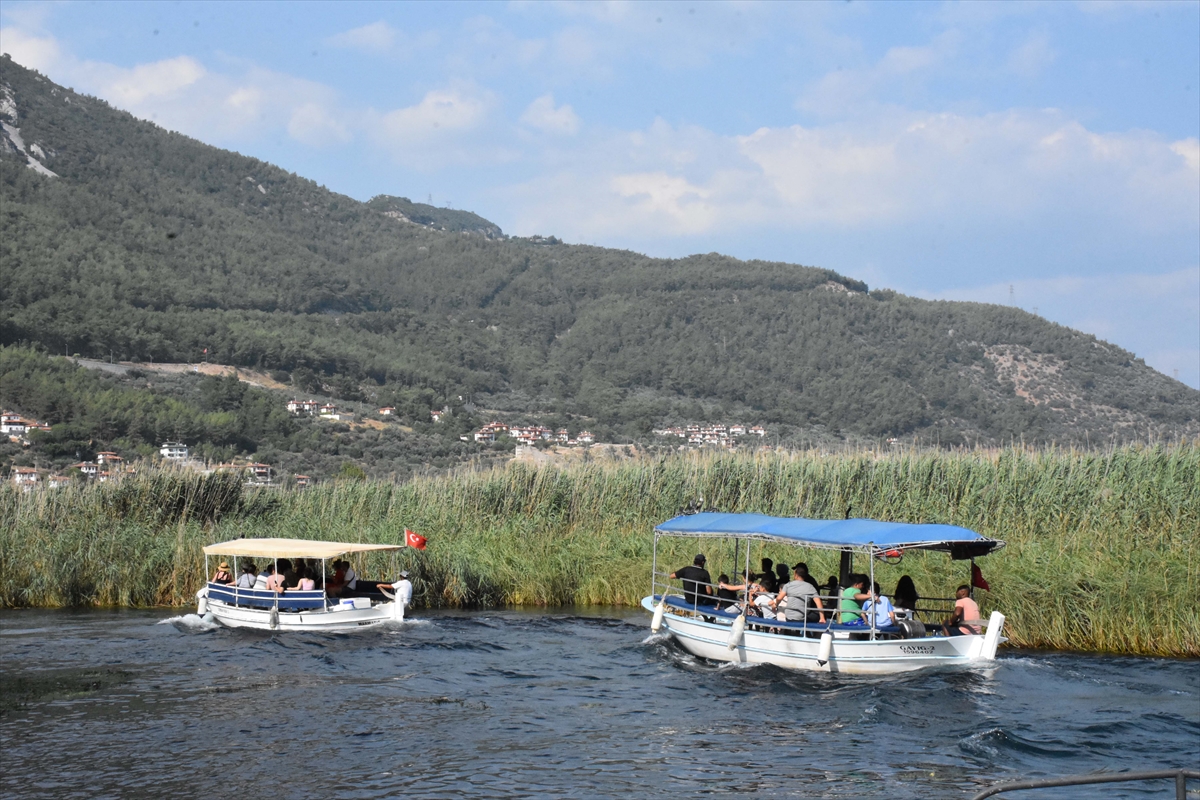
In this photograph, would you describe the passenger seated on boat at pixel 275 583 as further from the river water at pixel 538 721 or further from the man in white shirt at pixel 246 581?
the river water at pixel 538 721

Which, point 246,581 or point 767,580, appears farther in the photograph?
point 246,581

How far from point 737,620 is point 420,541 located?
7.36 metres

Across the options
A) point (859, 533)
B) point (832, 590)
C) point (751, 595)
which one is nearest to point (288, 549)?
point (751, 595)

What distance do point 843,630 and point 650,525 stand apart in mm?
12149

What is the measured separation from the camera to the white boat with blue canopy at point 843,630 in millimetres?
17812

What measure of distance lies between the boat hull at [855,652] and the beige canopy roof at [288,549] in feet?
24.3

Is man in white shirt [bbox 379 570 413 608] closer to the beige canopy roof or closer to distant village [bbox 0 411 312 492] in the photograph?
the beige canopy roof

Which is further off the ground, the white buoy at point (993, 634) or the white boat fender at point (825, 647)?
the white buoy at point (993, 634)

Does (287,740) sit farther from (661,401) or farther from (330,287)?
(330,287)

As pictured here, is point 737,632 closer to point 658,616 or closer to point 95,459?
point 658,616

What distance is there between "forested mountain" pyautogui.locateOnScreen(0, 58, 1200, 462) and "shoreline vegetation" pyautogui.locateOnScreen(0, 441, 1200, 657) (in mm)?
62994

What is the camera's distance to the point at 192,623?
Result: 22.8m

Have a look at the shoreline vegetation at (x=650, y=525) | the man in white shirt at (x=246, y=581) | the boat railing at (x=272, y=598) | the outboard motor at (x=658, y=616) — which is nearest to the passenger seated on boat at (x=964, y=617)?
the shoreline vegetation at (x=650, y=525)

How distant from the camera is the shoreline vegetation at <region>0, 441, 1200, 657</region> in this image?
20.4 meters
